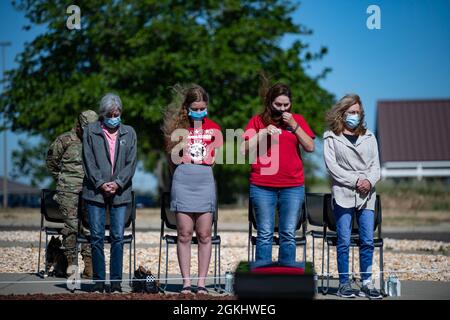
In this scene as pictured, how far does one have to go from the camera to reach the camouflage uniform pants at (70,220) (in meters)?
10.0

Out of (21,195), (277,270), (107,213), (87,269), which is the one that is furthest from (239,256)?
(21,195)

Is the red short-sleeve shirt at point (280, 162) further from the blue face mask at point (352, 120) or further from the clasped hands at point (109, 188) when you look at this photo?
the clasped hands at point (109, 188)

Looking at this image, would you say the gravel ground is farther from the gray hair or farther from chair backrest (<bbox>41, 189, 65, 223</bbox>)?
the gray hair

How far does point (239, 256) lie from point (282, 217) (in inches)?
184

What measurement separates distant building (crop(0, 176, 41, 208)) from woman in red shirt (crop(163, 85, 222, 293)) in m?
39.0

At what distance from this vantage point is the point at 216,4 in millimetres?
33719

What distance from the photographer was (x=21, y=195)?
5312 cm

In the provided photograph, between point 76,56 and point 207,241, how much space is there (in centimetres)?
2577

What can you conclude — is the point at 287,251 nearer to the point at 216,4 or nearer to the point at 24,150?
the point at 216,4

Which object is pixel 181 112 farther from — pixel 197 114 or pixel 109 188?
pixel 109 188

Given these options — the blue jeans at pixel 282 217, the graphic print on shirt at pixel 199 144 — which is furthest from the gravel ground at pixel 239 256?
the graphic print on shirt at pixel 199 144

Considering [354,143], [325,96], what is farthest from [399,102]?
[354,143]

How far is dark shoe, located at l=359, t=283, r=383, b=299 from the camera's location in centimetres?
840

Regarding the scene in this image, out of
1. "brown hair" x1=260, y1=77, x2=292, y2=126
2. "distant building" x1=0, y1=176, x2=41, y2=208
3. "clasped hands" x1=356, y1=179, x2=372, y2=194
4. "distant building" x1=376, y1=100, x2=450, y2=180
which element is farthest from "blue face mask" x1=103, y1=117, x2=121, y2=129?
"distant building" x1=376, y1=100, x2=450, y2=180
